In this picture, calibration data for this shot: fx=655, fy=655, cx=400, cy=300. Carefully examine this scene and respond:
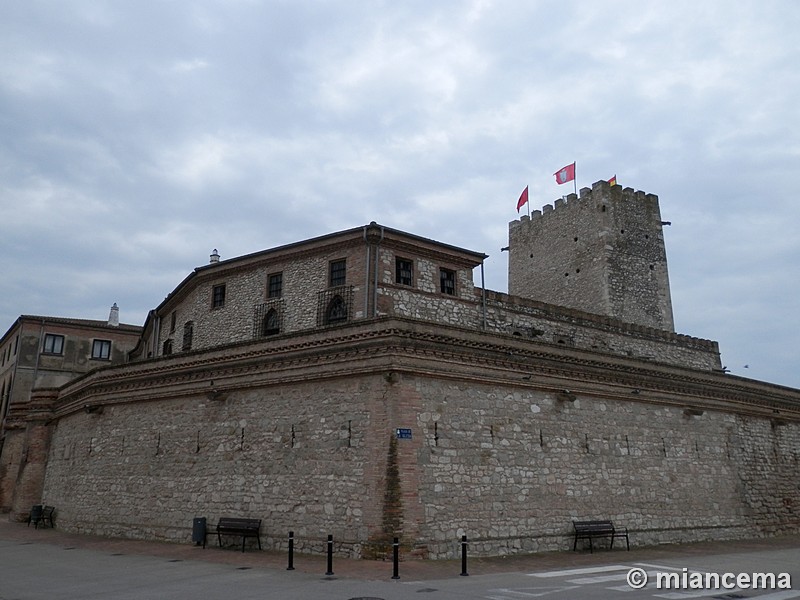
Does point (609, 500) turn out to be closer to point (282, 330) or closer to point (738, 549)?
point (738, 549)

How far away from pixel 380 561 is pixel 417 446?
2.74m

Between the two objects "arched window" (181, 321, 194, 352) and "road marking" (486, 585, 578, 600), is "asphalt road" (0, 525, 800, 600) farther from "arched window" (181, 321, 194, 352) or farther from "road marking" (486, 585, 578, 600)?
"arched window" (181, 321, 194, 352)

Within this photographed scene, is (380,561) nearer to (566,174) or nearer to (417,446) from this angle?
(417,446)

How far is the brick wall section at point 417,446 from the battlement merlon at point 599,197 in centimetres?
1449

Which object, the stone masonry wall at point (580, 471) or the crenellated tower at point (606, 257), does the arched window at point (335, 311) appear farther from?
the crenellated tower at point (606, 257)

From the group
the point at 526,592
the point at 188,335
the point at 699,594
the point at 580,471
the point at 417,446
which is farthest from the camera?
the point at 188,335

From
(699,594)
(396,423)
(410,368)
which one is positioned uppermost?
(410,368)

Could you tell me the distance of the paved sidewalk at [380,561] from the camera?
14.0 metres

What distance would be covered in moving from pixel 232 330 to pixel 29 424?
11.3 m

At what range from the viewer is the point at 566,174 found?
3794 centimetres

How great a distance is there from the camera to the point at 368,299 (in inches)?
890

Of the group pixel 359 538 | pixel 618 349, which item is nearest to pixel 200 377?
pixel 359 538

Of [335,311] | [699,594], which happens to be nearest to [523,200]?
[335,311]

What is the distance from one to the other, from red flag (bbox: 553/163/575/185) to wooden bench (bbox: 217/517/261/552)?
2749 cm
